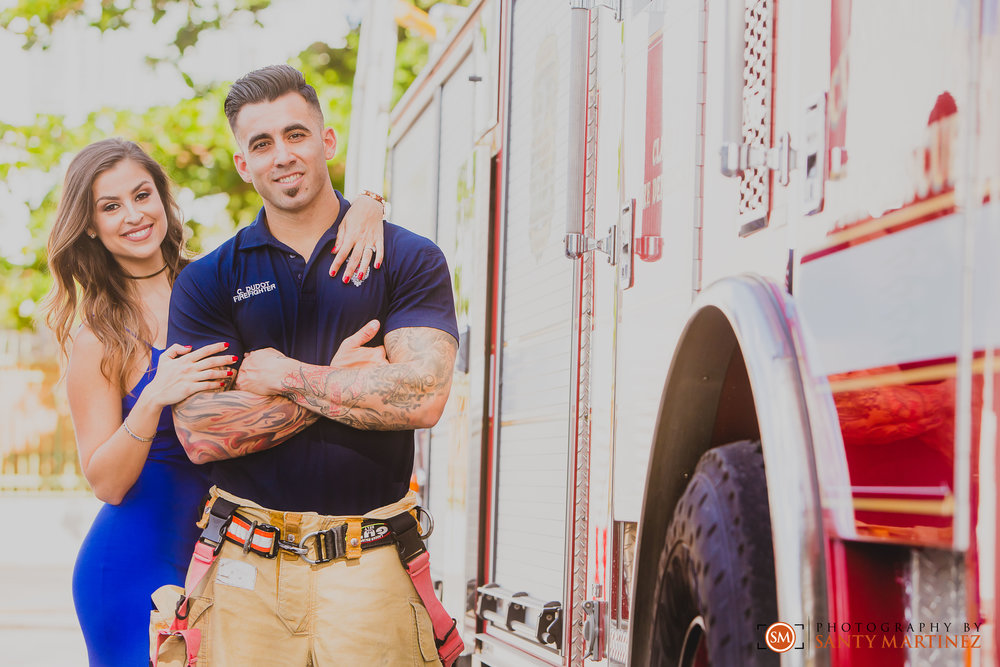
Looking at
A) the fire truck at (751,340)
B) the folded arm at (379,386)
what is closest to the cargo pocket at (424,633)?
the fire truck at (751,340)

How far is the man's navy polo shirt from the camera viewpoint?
295cm

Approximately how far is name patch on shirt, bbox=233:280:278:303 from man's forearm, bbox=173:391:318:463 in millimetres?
251

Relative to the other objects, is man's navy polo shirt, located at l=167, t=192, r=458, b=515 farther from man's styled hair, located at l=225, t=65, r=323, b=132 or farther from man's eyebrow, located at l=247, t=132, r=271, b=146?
man's styled hair, located at l=225, t=65, r=323, b=132

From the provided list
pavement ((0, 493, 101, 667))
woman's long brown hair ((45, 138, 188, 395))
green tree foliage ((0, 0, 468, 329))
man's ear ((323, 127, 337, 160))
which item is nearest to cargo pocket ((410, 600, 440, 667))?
woman's long brown hair ((45, 138, 188, 395))

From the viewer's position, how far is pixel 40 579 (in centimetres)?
1211

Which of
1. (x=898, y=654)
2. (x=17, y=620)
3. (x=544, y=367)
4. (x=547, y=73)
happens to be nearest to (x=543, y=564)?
(x=544, y=367)

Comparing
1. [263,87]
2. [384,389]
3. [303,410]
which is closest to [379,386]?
[384,389]

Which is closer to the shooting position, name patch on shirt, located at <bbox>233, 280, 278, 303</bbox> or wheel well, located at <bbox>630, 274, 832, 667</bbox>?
wheel well, located at <bbox>630, 274, 832, 667</bbox>

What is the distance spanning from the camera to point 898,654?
1570mm

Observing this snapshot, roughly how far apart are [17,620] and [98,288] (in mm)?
7010

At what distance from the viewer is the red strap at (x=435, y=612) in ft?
9.80

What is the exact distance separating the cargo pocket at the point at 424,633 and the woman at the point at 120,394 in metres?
0.82

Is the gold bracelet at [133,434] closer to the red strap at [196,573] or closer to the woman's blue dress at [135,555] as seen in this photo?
the woman's blue dress at [135,555]

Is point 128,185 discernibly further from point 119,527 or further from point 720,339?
point 720,339
